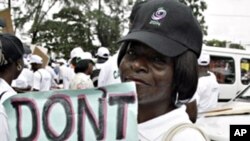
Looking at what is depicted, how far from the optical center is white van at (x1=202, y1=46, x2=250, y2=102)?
34.8ft

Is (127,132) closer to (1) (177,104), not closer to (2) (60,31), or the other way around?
(1) (177,104)

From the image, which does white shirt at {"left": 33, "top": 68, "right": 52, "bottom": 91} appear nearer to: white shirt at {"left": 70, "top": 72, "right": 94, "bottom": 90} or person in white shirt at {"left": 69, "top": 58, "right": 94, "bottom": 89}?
person in white shirt at {"left": 69, "top": 58, "right": 94, "bottom": 89}

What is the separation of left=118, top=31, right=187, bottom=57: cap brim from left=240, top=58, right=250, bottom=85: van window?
9.69 m

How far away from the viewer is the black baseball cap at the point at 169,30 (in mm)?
1391

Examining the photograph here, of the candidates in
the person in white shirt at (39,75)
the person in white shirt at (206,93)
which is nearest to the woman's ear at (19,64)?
the person in white shirt at (206,93)

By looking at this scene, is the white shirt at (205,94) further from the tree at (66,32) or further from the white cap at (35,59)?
the tree at (66,32)

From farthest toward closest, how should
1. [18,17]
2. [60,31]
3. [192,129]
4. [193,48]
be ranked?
[60,31], [18,17], [193,48], [192,129]

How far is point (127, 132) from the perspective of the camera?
1.36m

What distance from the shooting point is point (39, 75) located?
8.30m

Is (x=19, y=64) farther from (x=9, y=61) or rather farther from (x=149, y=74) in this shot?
(x=149, y=74)

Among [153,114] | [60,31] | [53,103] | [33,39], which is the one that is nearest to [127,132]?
[153,114]

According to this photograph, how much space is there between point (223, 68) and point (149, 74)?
9462 millimetres

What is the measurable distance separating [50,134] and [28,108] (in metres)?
0.10

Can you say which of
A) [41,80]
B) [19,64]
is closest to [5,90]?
[19,64]
